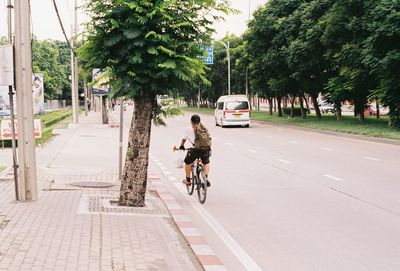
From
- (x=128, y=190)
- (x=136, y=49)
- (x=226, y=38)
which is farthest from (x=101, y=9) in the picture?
(x=226, y=38)

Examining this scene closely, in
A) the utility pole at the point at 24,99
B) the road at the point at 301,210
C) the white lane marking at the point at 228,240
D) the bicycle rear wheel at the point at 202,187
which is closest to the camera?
the white lane marking at the point at 228,240

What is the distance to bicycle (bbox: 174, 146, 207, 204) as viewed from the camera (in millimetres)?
9734

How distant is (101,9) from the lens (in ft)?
27.9

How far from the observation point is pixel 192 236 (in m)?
7.09

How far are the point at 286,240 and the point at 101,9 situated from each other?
4360 mm

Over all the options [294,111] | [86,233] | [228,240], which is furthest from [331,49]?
[86,233]

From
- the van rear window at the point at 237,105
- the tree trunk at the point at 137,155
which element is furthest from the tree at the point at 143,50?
the van rear window at the point at 237,105

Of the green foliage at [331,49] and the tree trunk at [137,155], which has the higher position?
the green foliage at [331,49]

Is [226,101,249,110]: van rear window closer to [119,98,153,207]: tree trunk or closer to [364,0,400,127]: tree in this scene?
[364,0,400,127]: tree

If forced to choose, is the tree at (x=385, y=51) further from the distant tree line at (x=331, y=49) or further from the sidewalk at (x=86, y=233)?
the sidewalk at (x=86, y=233)

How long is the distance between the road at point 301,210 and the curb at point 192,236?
0.15 metres

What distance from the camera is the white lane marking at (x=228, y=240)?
5.93 meters

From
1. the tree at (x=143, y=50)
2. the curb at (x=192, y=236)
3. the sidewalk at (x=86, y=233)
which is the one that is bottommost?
the curb at (x=192, y=236)

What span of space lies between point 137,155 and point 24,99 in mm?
1968
